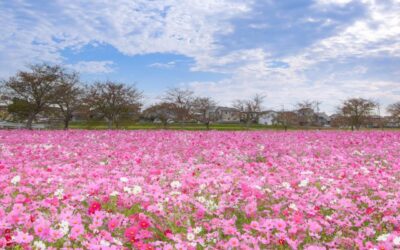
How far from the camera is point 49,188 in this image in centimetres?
565

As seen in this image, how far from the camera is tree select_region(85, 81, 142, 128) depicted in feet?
147

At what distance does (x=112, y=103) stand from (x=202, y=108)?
74.7 feet

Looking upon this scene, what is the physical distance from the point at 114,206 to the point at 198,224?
4.04 feet

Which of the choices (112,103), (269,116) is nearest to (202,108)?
(112,103)

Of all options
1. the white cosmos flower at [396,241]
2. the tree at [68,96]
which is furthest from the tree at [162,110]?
the white cosmos flower at [396,241]

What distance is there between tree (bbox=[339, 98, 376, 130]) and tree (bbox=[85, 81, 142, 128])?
116 feet

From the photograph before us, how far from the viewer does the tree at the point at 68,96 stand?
3916 cm

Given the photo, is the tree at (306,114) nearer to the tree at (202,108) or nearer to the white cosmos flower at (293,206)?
the tree at (202,108)

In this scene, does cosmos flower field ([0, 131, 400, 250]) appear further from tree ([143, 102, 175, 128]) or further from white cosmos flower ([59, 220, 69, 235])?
tree ([143, 102, 175, 128])

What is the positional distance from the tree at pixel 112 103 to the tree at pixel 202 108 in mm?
Answer: 17391

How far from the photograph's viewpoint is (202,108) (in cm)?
6581

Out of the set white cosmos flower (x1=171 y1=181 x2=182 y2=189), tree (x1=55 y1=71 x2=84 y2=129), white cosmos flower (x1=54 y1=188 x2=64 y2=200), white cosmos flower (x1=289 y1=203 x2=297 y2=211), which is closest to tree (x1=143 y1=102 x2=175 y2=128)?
tree (x1=55 y1=71 x2=84 y2=129)

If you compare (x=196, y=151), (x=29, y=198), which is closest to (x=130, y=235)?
(x=29, y=198)

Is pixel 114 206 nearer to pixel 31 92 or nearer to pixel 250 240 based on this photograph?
pixel 250 240
